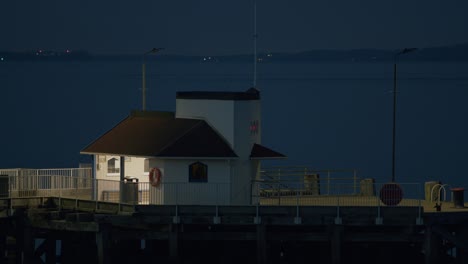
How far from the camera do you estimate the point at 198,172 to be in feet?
162

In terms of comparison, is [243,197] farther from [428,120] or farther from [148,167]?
[428,120]

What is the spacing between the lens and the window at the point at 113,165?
169 feet

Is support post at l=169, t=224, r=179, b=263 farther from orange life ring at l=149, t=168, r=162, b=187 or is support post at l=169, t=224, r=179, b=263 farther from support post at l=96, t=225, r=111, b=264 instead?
orange life ring at l=149, t=168, r=162, b=187

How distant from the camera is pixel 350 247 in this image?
48.4 meters

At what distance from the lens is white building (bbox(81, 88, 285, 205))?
49156 millimetres

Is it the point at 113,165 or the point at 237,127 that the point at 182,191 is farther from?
the point at 113,165

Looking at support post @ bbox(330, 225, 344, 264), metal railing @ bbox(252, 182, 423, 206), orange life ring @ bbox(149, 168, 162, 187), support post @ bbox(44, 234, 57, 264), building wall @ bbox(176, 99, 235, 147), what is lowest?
support post @ bbox(44, 234, 57, 264)

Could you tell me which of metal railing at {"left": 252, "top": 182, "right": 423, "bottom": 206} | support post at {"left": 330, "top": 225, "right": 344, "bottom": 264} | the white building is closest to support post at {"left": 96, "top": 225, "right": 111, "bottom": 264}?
the white building

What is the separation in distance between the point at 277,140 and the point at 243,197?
76.1 meters

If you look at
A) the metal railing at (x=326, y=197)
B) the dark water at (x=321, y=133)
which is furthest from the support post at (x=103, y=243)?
the dark water at (x=321, y=133)

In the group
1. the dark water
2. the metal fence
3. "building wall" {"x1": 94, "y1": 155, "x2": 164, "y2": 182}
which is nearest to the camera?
the metal fence

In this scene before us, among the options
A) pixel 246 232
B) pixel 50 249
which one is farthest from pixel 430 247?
pixel 50 249

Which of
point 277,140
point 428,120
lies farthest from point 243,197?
point 428,120

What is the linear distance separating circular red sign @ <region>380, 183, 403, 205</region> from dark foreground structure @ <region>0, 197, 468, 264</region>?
1506 mm
